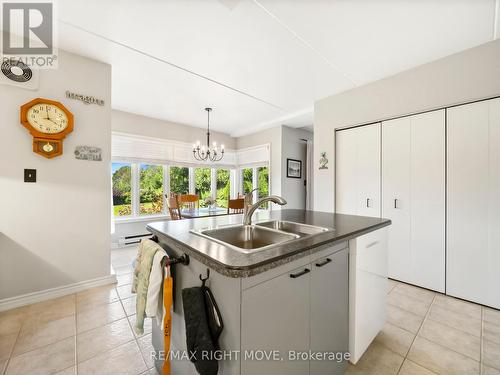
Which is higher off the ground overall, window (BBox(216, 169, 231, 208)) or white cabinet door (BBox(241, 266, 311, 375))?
window (BBox(216, 169, 231, 208))

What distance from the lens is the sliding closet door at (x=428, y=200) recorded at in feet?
7.33

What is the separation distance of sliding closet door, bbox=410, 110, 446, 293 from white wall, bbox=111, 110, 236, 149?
11.0 ft

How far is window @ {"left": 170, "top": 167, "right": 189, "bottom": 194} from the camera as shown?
4594 millimetres

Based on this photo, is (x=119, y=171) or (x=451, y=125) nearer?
(x=451, y=125)

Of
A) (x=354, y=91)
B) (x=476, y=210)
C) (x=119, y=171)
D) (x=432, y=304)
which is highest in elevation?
(x=354, y=91)

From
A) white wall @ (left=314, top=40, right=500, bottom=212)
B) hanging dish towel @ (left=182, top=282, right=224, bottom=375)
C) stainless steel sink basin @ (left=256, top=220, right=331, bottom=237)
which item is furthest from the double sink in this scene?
white wall @ (left=314, top=40, right=500, bottom=212)

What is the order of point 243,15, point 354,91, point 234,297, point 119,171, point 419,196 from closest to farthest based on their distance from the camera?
point 234,297
point 243,15
point 419,196
point 354,91
point 119,171

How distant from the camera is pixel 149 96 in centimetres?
323

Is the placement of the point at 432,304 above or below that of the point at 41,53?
below

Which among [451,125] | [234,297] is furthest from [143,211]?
[451,125]

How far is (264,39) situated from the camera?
1.99m

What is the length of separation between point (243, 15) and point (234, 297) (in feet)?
6.69

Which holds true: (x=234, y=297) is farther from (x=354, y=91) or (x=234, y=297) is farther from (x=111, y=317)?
(x=354, y=91)

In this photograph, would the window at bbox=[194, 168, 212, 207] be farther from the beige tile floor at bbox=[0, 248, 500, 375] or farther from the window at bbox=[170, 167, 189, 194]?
the beige tile floor at bbox=[0, 248, 500, 375]
